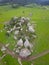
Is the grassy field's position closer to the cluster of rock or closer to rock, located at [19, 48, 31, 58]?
the cluster of rock

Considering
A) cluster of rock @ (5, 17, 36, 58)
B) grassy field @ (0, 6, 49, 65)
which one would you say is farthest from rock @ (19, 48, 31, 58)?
grassy field @ (0, 6, 49, 65)

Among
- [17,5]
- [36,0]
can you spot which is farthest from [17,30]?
[36,0]

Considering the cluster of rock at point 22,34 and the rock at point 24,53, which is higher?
the cluster of rock at point 22,34

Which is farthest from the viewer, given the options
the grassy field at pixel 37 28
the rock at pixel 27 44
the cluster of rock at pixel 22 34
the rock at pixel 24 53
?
the rock at pixel 27 44

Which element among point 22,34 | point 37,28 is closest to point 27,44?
point 22,34

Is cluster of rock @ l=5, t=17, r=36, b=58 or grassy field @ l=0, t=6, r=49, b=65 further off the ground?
cluster of rock @ l=5, t=17, r=36, b=58

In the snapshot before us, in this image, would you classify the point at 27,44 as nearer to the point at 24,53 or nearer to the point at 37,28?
the point at 24,53

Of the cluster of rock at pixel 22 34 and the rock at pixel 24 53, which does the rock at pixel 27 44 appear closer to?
the cluster of rock at pixel 22 34

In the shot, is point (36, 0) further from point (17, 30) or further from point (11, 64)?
point (11, 64)

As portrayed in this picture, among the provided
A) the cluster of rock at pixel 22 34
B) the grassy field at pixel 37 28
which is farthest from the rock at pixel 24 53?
the grassy field at pixel 37 28
